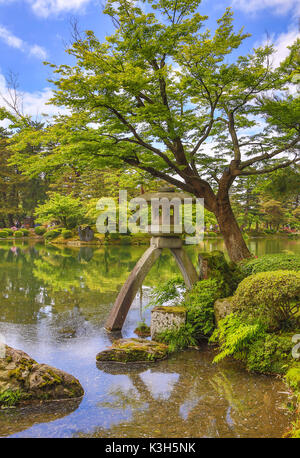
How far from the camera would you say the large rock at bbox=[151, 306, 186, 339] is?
18.8 feet

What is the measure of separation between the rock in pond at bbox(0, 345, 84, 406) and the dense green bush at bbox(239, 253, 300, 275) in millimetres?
3697

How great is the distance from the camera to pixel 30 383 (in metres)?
3.89

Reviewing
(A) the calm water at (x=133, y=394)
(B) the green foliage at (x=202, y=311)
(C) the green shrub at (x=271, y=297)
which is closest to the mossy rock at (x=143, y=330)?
(A) the calm water at (x=133, y=394)

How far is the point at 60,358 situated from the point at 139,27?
6.72 meters

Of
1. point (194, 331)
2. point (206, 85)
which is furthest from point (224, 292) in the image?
point (206, 85)

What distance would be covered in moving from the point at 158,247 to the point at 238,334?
2642 millimetres

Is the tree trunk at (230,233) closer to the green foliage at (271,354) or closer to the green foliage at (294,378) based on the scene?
the green foliage at (271,354)

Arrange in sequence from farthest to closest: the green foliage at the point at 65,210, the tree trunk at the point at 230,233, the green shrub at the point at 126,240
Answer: the green foliage at the point at 65,210 → the green shrub at the point at 126,240 → the tree trunk at the point at 230,233

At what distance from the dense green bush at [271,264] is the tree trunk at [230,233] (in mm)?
2188

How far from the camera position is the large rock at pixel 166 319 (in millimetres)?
5734

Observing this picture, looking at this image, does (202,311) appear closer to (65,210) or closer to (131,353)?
(131,353)

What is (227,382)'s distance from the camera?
4258 mm

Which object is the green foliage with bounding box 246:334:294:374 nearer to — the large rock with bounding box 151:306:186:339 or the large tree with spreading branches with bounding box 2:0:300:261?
the large rock with bounding box 151:306:186:339
